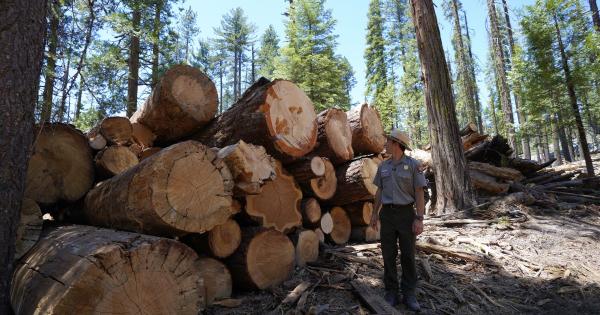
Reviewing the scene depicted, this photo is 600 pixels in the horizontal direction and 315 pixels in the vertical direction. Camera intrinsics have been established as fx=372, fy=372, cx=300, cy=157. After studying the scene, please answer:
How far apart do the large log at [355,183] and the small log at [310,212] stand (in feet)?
1.62

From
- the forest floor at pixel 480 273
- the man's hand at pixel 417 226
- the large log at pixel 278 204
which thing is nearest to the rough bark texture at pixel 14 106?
the forest floor at pixel 480 273

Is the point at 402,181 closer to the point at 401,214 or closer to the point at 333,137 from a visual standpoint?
the point at 401,214

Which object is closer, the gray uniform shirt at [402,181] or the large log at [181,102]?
the gray uniform shirt at [402,181]

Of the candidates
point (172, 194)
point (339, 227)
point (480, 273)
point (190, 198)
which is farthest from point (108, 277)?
point (480, 273)

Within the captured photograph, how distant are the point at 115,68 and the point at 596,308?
1152 cm

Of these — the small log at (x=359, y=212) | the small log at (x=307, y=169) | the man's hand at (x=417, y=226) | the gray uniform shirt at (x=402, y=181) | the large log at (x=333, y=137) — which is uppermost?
the large log at (x=333, y=137)

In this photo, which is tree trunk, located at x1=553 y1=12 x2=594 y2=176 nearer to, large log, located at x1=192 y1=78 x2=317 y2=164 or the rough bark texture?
large log, located at x1=192 y1=78 x2=317 y2=164

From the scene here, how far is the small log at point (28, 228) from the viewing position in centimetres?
305

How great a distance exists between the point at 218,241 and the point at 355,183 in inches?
91.5

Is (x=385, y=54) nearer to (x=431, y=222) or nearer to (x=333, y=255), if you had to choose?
(x=431, y=222)

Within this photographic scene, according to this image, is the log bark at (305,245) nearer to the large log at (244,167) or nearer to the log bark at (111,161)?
the large log at (244,167)

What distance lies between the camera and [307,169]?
4.92m

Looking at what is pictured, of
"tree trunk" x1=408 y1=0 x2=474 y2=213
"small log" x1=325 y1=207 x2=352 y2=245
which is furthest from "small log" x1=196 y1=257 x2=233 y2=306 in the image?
"tree trunk" x1=408 y1=0 x2=474 y2=213

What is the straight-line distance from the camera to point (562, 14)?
40.8 ft
